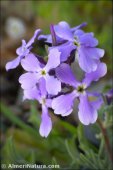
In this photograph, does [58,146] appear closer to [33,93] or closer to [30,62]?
[33,93]

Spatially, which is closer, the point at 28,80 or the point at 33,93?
the point at 28,80

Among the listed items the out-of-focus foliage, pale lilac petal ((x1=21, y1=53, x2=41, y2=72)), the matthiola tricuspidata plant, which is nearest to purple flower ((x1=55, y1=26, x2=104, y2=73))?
the matthiola tricuspidata plant

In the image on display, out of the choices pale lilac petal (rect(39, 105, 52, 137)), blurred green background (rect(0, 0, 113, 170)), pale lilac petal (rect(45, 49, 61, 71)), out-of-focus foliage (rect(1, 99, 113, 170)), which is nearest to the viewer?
pale lilac petal (rect(45, 49, 61, 71))

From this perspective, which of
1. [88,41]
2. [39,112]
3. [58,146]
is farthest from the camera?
[39,112]

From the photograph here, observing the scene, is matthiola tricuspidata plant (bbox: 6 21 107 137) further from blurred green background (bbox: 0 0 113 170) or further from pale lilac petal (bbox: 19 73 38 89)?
blurred green background (bbox: 0 0 113 170)

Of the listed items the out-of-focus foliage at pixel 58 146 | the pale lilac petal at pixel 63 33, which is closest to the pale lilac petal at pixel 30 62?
the pale lilac petal at pixel 63 33

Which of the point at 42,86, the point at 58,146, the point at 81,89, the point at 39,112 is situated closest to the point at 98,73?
the point at 81,89

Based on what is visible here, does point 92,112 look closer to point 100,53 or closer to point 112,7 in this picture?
point 100,53

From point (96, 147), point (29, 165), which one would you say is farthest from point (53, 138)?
point (29, 165)
